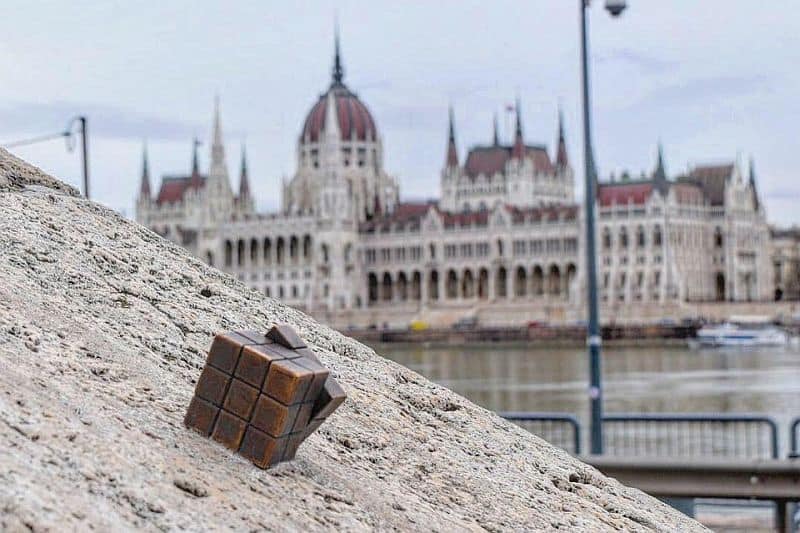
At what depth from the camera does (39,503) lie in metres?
2.88

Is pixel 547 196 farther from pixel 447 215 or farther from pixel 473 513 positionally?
pixel 473 513

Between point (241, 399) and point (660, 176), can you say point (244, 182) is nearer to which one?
point (660, 176)

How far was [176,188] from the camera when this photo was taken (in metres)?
130

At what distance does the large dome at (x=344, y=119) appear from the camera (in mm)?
118500

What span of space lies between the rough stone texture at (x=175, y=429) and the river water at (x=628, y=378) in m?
15.4

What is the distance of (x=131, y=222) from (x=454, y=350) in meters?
Result: 76.4

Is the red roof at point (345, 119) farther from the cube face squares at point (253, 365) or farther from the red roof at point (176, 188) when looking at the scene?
the cube face squares at point (253, 365)

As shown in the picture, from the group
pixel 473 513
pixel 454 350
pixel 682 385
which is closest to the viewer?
pixel 473 513

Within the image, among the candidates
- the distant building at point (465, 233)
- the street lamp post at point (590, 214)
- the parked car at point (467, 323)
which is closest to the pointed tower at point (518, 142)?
the distant building at point (465, 233)

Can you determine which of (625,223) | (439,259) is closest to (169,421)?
(625,223)

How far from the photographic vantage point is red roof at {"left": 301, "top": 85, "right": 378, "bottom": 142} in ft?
389

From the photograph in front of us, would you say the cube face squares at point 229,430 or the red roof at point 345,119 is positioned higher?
the red roof at point 345,119

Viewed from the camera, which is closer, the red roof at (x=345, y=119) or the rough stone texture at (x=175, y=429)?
the rough stone texture at (x=175, y=429)

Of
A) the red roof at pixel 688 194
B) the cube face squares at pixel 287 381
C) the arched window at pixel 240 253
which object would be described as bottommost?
the cube face squares at pixel 287 381
